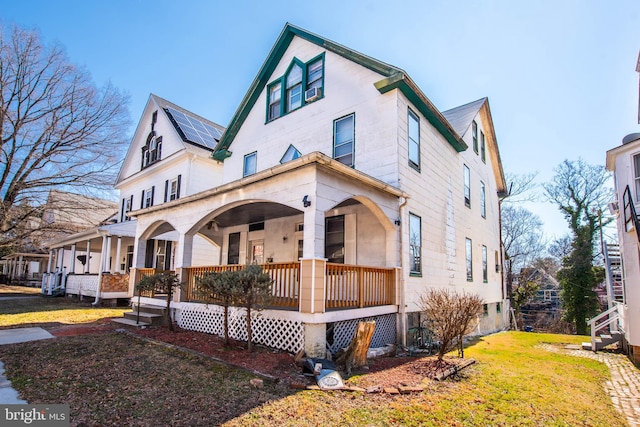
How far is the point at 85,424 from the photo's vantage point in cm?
403

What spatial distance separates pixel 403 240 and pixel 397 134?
113 inches

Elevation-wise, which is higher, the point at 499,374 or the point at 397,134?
the point at 397,134

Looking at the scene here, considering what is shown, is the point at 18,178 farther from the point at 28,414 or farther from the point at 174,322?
the point at 28,414

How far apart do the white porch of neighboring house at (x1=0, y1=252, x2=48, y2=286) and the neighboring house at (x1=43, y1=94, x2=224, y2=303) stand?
39.7 ft

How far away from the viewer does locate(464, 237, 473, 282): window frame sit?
14031 millimetres

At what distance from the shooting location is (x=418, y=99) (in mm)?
10625

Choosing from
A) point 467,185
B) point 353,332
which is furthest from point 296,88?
point 353,332

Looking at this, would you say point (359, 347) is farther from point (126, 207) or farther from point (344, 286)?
Answer: point (126, 207)

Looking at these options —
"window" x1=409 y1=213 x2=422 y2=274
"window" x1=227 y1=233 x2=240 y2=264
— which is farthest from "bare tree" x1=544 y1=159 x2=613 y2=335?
"window" x1=227 y1=233 x2=240 y2=264

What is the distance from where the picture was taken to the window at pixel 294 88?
41.4 feet

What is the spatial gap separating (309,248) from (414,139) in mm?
5706

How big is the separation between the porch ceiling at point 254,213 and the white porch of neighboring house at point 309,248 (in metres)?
0.03

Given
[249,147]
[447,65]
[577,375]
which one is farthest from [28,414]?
[447,65]

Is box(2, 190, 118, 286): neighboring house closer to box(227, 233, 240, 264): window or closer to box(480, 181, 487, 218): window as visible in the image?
box(227, 233, 240, 264): window
